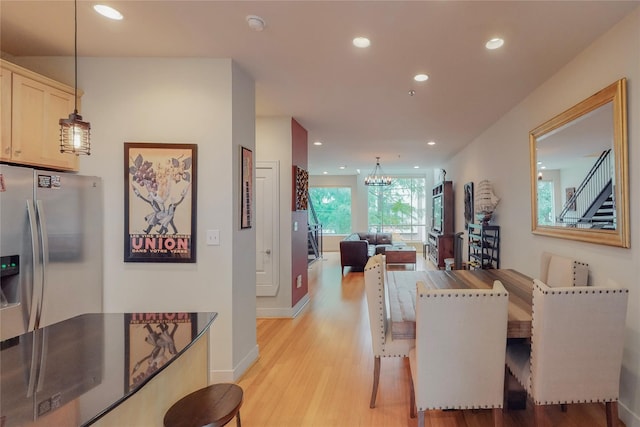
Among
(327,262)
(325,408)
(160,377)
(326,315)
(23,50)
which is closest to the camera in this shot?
(160,377)

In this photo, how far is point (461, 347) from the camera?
5.89 feet

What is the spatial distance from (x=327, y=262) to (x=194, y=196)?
23.3 ft

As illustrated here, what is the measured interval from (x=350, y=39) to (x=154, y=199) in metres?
2.05

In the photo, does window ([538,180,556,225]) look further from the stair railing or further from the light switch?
the light switch

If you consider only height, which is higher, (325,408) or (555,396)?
(555,396)

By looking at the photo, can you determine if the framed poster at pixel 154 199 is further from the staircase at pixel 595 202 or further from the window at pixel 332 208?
the window at pixel 332 208

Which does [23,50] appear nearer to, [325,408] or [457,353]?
[325,408]

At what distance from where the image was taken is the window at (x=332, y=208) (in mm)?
11703

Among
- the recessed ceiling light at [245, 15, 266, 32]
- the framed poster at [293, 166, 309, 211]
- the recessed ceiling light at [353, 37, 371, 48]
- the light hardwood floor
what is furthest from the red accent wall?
the recessed ceiling light at [245, 15, 266, 32]

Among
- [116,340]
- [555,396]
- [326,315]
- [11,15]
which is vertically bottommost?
[326,315]

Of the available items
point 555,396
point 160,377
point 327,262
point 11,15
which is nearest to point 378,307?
point 555,396

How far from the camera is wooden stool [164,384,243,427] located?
1284 mm

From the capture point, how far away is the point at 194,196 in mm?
2695

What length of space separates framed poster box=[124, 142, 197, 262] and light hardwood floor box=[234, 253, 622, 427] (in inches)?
57.5
